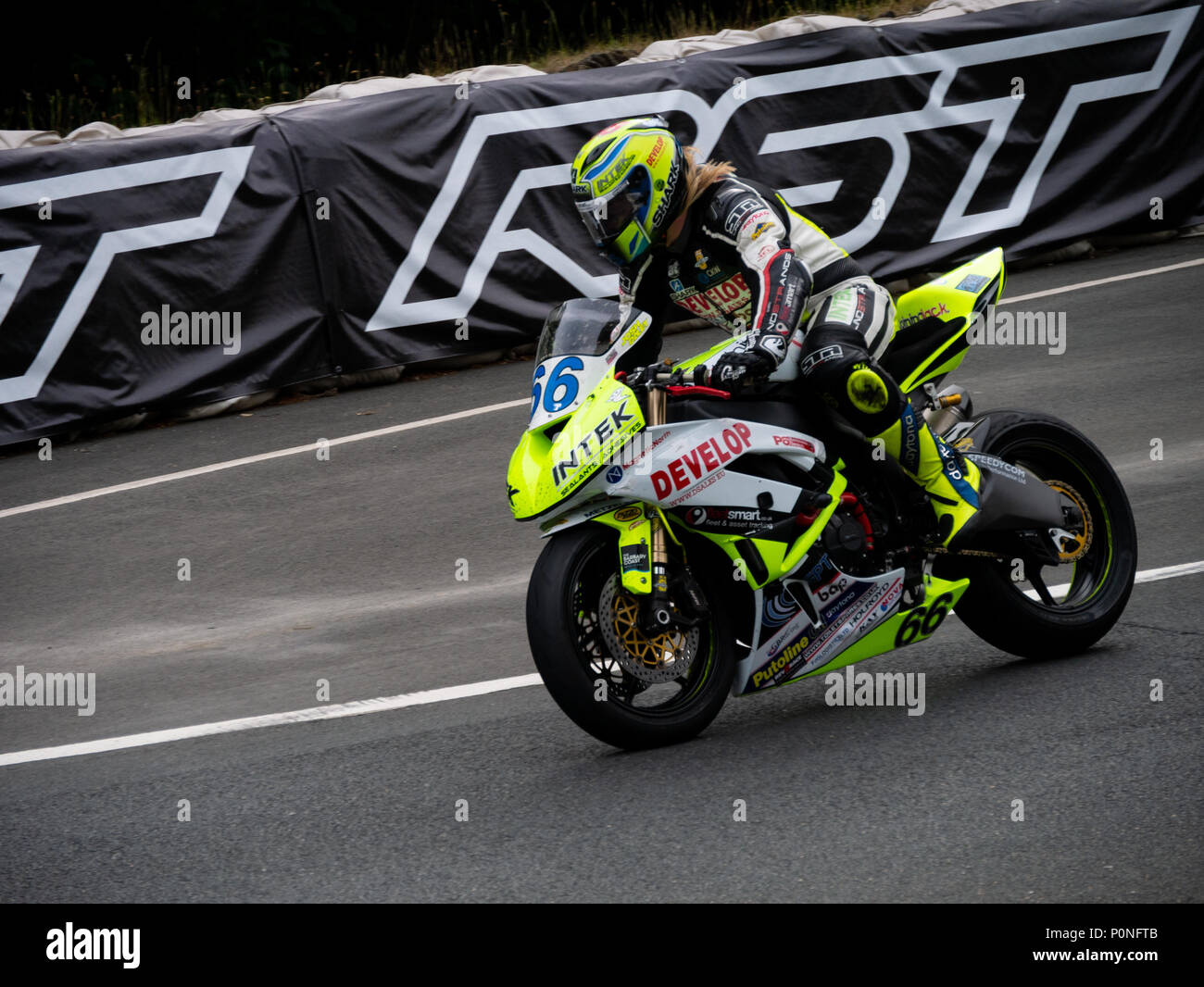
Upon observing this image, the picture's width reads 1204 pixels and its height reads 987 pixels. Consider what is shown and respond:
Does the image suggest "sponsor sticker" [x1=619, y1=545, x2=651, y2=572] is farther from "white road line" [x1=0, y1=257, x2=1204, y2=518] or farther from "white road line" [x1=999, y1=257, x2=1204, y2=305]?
"white road line" [x1=999, y1=257, x2=1204, y2=305]

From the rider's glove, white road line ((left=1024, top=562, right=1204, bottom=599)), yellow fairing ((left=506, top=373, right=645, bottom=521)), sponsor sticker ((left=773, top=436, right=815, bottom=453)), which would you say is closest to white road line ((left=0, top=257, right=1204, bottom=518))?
white road line ((left=1024, top=562, right=1204, bottom=599))

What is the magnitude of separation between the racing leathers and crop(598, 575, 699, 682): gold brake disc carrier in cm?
74

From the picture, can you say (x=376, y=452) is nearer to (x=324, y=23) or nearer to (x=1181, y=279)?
(x=1181, y=279)

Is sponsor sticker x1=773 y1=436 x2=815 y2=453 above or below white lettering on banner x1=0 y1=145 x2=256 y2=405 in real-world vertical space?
below

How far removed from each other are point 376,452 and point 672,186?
533cm

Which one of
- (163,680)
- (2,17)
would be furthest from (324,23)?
(163,680)

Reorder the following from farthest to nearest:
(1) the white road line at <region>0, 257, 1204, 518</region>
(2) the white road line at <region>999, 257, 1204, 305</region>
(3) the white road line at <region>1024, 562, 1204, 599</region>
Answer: (2) the white road line at <region>999, 257, 1204, 305</region> → (1) the white road line at <region>0, 257, 1204, 518</region> → (3) the white road line at <region>1024, 562, 1204, 599</region>

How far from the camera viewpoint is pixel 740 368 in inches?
195

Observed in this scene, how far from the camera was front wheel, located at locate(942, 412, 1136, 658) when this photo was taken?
19.0 ft

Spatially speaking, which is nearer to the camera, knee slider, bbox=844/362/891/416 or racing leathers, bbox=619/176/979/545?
racing leathers, bbox=619/176/979/545

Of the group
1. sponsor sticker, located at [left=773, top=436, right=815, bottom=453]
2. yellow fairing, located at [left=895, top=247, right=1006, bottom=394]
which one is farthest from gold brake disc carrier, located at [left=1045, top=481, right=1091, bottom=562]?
sponsor sticker, located at [left=773, top=436, right=815, bottom=453]

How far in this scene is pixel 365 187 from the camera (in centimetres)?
1198

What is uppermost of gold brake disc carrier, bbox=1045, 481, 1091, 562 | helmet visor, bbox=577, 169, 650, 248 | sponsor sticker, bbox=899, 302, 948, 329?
helmet visor, bbox=577, 169, 650, 248

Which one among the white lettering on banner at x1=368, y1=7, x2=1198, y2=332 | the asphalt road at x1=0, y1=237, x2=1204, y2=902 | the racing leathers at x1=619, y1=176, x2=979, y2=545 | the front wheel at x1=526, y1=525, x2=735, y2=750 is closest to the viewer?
the asphalt road at x1=0, y1=237, x2=1204, y2=902
